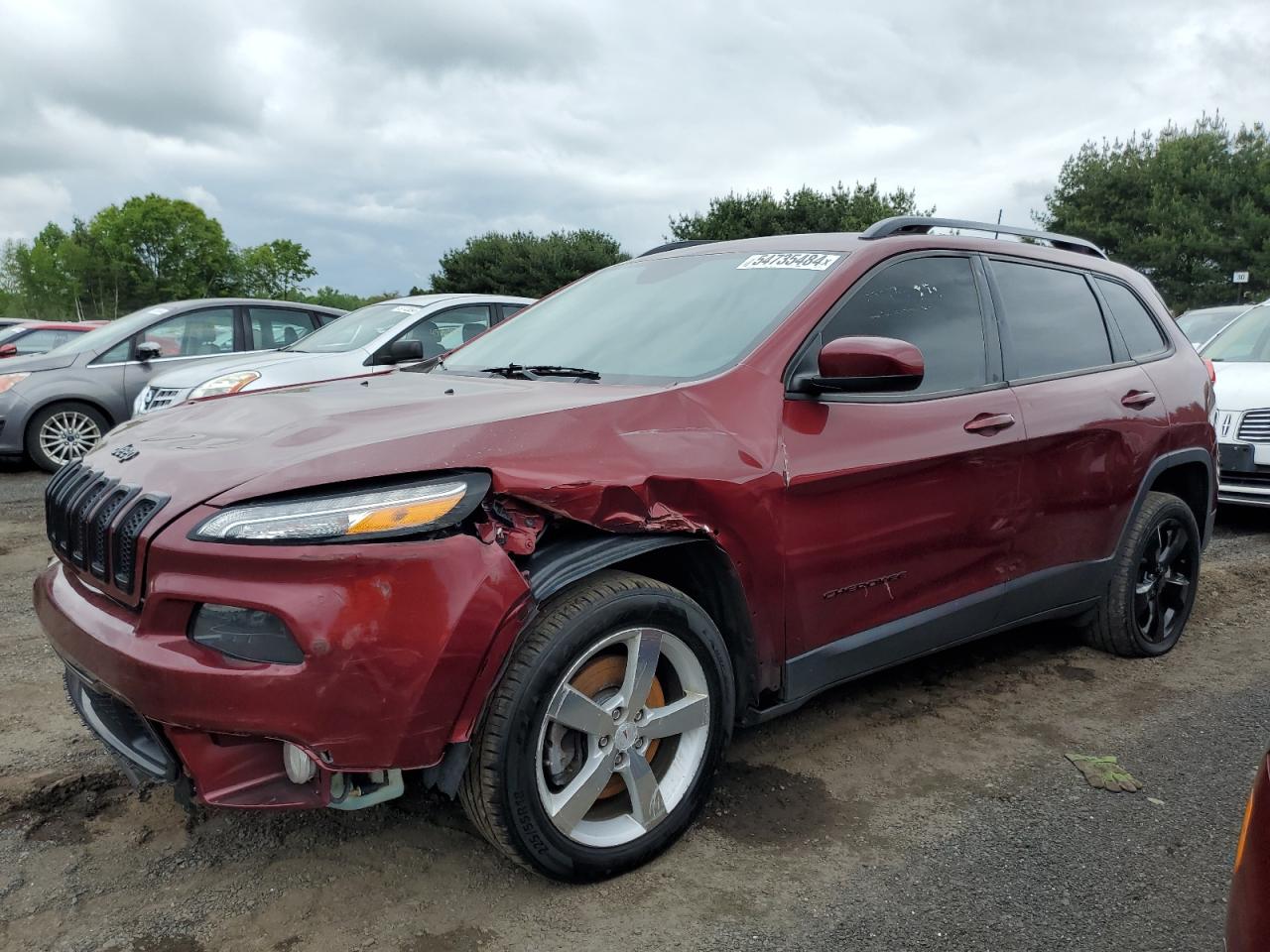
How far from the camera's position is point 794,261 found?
312cm

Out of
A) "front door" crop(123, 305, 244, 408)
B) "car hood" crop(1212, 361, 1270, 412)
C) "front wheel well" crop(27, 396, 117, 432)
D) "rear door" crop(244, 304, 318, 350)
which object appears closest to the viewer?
"car hood" crop(1212, 361, 1270, 412)

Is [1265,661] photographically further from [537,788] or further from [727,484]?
[537,788]

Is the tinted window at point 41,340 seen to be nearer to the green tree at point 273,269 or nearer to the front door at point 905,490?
the front door at point 905,490

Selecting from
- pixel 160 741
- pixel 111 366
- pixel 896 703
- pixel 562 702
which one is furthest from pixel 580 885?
pixel 111 366

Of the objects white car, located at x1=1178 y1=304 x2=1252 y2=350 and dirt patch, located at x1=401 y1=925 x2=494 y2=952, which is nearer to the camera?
dirt patch, located at x1=401 y1=925 x2=494 y2=952

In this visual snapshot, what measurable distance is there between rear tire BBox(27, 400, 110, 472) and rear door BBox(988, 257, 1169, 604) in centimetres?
804

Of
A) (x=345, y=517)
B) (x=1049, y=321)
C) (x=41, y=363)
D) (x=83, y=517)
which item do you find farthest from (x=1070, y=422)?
(x=41, y=363)

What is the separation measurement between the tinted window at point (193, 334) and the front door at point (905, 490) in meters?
7.69

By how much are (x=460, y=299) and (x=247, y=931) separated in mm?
6592

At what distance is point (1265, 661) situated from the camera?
4.10 meters

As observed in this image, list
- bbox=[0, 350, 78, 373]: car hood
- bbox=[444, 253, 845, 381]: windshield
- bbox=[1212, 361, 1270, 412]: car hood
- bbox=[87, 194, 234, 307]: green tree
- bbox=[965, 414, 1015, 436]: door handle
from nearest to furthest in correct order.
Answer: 1. bbox=[444, 253, 845, 381]: windshield
2. bbox=[965, 414, 1015, 436]: door handle
3. bbox=[1212, 361, 1270, 412]: car hood
4. bbox=[0, 350, 78, 373]: car hood
5. bbox=[87, 194, 234, 307]: green tree

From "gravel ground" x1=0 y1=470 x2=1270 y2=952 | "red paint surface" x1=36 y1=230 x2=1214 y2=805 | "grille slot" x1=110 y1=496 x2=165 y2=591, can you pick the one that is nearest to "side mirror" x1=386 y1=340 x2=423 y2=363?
"red paint surface" x1=36 y1=230 x2=1214 y2=805

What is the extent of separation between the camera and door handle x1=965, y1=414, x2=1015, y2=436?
3119mm

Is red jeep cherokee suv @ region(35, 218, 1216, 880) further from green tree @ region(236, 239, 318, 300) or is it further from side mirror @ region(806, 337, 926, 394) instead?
green tree @ region(236, 239, 318, 300)
